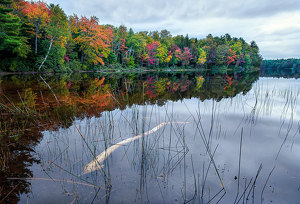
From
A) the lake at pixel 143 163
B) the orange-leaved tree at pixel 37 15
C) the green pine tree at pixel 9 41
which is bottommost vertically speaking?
the lake at pixel 143 163

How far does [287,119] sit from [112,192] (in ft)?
19.2

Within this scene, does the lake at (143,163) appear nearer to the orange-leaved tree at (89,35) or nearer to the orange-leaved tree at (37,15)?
the orange-leaved tree at (37,15)

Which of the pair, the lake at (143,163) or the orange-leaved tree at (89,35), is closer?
the lake at (143,163)

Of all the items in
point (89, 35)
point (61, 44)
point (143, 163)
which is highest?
point (89, 35)

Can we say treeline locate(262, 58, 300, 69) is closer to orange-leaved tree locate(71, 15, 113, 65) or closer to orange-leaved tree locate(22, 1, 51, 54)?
orange-leaved tree locate(71, 15, 113, 65)

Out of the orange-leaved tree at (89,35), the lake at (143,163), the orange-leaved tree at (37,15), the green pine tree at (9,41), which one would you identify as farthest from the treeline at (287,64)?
the lake at (143,163)

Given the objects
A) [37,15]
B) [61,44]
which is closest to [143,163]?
[37,15]

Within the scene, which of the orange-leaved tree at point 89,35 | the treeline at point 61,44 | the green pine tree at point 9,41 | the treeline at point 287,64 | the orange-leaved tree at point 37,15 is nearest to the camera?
the green pine tree at point 9,41

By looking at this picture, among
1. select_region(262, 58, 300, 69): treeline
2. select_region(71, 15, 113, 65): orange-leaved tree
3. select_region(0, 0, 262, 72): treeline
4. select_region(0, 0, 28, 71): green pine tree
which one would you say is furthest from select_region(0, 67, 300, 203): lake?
select_region(262, 58, 300, 69): treeline

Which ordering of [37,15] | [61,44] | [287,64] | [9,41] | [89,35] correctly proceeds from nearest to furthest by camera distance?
1. [9,41]
2. [37,15]
3. [61,44]
4. [89,35]
5. [287,64]

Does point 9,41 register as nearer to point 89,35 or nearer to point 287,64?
point 89,35

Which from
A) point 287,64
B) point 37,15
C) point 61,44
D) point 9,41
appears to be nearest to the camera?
point 9,41

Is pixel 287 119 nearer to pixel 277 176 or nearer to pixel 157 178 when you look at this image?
pixel 277 176

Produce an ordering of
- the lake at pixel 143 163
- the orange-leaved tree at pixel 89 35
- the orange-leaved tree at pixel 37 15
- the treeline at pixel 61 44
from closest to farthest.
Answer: the lake at pixel 143 163 < the treeline at pixel 61 44 < the orange-leaved tree at pixel 37 15 < the orange-leaved tree at pixel 89 35
